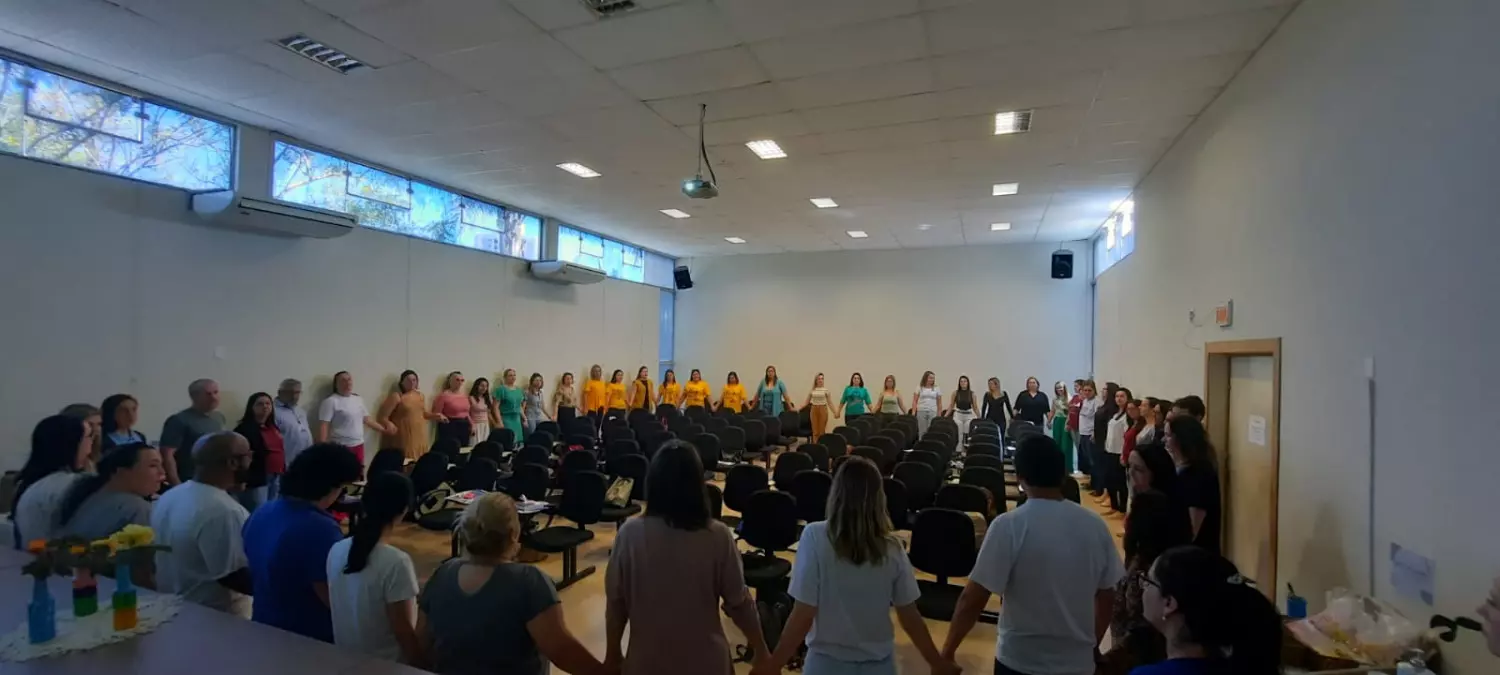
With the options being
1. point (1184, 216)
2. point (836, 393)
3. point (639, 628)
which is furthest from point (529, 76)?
point (836, 393)

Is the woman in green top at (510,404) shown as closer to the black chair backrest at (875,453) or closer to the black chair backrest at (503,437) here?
the black chair backrest at (503,437)

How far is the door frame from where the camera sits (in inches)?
160

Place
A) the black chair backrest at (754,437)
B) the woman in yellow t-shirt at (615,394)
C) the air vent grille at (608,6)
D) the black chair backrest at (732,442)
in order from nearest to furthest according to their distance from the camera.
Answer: the air vent grille at (608,6)
the black chair backrest at (732,442)
the black chair backrest at (754,437)
the woman in yellow t-shirt at (615,394)

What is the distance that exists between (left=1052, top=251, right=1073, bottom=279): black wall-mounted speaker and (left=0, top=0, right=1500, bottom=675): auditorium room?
0.88 meters

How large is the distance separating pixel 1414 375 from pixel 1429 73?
1.20m

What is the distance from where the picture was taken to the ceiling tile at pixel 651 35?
414 cm

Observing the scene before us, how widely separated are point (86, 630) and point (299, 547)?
1.86 feet

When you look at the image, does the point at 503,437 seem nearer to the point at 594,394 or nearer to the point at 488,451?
the point at 488,451

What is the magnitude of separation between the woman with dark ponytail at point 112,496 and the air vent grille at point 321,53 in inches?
127

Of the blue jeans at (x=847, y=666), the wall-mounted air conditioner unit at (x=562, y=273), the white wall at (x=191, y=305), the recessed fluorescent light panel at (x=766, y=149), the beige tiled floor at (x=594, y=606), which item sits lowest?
the beige tiled floor at (x=594, y=606)

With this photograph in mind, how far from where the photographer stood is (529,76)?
16.9 feet

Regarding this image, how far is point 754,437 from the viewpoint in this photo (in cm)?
963

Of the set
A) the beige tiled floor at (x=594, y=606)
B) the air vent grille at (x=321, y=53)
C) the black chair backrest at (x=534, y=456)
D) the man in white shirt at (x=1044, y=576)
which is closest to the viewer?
the man in white shirt at (x=1044, y=576)


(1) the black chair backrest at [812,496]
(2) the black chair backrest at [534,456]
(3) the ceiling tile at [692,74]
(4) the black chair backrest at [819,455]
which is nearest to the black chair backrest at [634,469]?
(2) the black chair backrest at [534,456]
